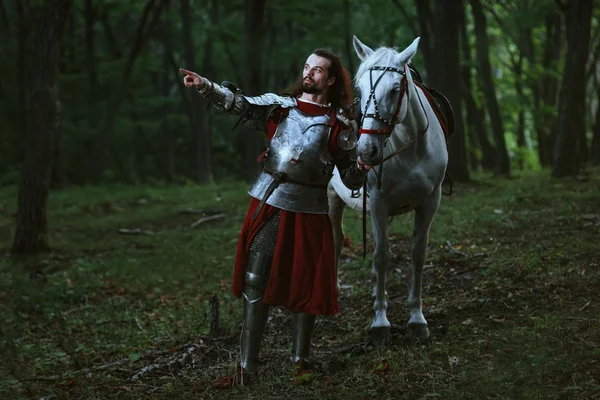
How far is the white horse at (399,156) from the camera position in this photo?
5152mm

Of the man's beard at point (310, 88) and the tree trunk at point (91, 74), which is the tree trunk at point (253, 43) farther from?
the man's beard at point (310, 88)

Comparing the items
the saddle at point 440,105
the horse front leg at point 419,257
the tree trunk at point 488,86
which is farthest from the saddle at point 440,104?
the tree trunk at point 488,86

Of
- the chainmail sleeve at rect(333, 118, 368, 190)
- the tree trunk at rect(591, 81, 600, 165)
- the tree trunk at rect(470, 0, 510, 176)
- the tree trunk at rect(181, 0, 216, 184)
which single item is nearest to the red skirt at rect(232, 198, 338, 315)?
the chainmail sleeve at rect(333, 118, 368, 190)

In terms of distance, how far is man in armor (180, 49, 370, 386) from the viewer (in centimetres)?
503

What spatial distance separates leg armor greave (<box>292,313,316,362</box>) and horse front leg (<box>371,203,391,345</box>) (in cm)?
83

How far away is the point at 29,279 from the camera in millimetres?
9570

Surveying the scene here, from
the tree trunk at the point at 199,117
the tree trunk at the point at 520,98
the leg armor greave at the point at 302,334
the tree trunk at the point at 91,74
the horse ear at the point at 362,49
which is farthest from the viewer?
the tree trunk at the point at 520,98

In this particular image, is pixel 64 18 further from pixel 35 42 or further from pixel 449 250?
pixel 449 250

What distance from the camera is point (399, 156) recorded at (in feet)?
19.0

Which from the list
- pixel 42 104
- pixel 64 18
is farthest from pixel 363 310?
pixel 64 18

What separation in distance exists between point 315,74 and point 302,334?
1.87 m

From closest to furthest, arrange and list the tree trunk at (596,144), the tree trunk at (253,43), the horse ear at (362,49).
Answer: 1. the horse ear at (362,49)
2. the tree trunk at (253,43)
3. the tree trunk at (596,144)

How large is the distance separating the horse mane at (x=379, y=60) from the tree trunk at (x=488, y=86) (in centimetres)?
1415

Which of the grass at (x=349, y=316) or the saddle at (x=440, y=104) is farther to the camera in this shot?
the saddle at (x=440, y=104)
